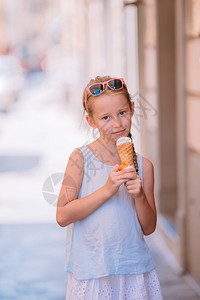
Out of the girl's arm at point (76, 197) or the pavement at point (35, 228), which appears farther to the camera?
the pavement at point (35, 228)

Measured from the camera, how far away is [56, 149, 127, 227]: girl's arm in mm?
2111

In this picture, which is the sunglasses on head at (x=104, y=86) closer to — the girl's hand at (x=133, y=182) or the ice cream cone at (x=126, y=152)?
the ice cream cone at (x=126, y=152)

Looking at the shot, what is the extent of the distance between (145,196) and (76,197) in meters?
0.29


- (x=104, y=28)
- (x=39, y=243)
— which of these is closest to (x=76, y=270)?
(x=39, y=243)

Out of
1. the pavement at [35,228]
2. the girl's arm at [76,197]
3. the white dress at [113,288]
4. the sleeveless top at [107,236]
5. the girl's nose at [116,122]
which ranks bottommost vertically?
the pavement at [35,228]

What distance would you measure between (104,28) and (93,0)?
1.90 m

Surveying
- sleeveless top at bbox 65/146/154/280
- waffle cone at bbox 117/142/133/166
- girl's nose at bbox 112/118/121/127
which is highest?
girl's nose at bbox 112/118/121/127

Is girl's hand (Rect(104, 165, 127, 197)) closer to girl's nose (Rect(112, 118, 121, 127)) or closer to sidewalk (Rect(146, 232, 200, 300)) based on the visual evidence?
girl's nose (Rect(112, 118, 121, 127))

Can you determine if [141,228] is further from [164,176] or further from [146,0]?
[146,0]

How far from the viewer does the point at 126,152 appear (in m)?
2.06

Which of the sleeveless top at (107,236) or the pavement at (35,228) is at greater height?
the sleeveless top at (107,236)

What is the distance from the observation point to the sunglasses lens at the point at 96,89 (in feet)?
7.14

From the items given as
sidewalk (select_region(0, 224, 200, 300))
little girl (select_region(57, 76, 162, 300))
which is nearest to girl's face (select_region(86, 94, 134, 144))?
little girl (select_region(57, 76, 162, 300))

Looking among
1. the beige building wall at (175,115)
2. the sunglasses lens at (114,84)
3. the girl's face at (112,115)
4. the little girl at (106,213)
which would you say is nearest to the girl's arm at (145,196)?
the little girl at (106,213)
